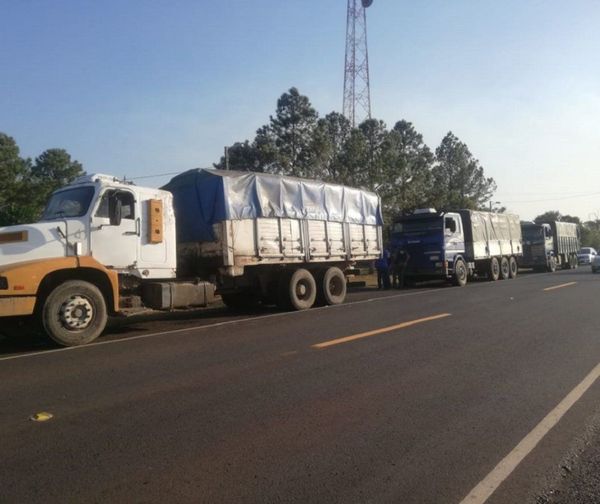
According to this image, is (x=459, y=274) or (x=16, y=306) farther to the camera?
(x=459, y=274)

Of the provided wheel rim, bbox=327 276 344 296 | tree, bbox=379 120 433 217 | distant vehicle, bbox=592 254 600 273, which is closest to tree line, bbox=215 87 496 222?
tree, bbox=379 120 433 217

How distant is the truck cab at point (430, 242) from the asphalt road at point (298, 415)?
11599 mm

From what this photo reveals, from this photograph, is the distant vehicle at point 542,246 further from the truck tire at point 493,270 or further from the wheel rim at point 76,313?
the wheel rim at point 76,313

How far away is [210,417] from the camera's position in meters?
5.12

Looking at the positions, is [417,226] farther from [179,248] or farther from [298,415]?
[298,415]

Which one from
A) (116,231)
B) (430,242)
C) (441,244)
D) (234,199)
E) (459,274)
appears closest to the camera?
(116,231)

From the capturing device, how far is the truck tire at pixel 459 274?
21.8 meters

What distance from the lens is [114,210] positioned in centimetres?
998

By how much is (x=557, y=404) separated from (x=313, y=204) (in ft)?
31.9

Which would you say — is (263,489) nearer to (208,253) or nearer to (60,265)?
(60,265)

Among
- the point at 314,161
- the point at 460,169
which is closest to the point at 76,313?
Answer: the point at 314,161

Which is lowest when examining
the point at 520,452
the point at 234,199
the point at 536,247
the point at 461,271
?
the point at 520,452

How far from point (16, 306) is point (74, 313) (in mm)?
900

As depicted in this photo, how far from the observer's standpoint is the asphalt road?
3752 millimetres
